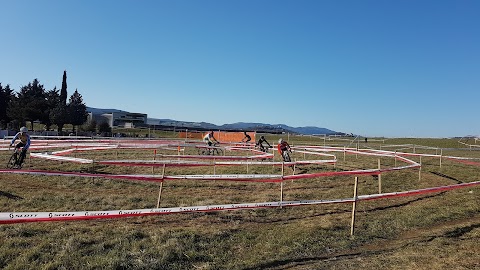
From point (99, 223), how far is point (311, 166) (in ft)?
46.6

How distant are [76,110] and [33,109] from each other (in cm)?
872

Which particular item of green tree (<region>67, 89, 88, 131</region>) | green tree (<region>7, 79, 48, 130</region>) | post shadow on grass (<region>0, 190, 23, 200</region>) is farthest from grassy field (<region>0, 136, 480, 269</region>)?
green tree (<region>67, 89, 88, 131</region>)

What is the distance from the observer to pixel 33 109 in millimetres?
59156

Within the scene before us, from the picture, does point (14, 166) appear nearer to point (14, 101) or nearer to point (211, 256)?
point (211, 256)

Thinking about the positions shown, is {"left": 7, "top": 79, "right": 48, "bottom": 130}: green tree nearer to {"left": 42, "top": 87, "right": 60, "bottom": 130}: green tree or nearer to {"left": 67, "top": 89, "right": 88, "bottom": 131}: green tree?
{"left": 42, "top": 87, "right": 60, "bottom": 130}: green tree

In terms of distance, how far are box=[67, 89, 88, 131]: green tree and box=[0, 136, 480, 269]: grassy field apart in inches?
2190

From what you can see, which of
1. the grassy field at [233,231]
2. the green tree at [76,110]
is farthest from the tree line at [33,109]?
the grassy field at [233,231]

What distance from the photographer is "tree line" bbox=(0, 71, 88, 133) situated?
58844 mm

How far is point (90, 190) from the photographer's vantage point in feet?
39.8

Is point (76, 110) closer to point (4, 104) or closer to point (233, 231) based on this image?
point (4, 104)

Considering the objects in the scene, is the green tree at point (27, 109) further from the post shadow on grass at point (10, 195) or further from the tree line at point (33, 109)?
the post shadow on grass at point (10, 195)

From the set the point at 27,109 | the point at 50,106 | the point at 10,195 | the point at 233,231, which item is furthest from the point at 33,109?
the point at 233,231

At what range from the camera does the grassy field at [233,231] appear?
5988 millimetres

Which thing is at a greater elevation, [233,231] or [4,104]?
[4,104]
